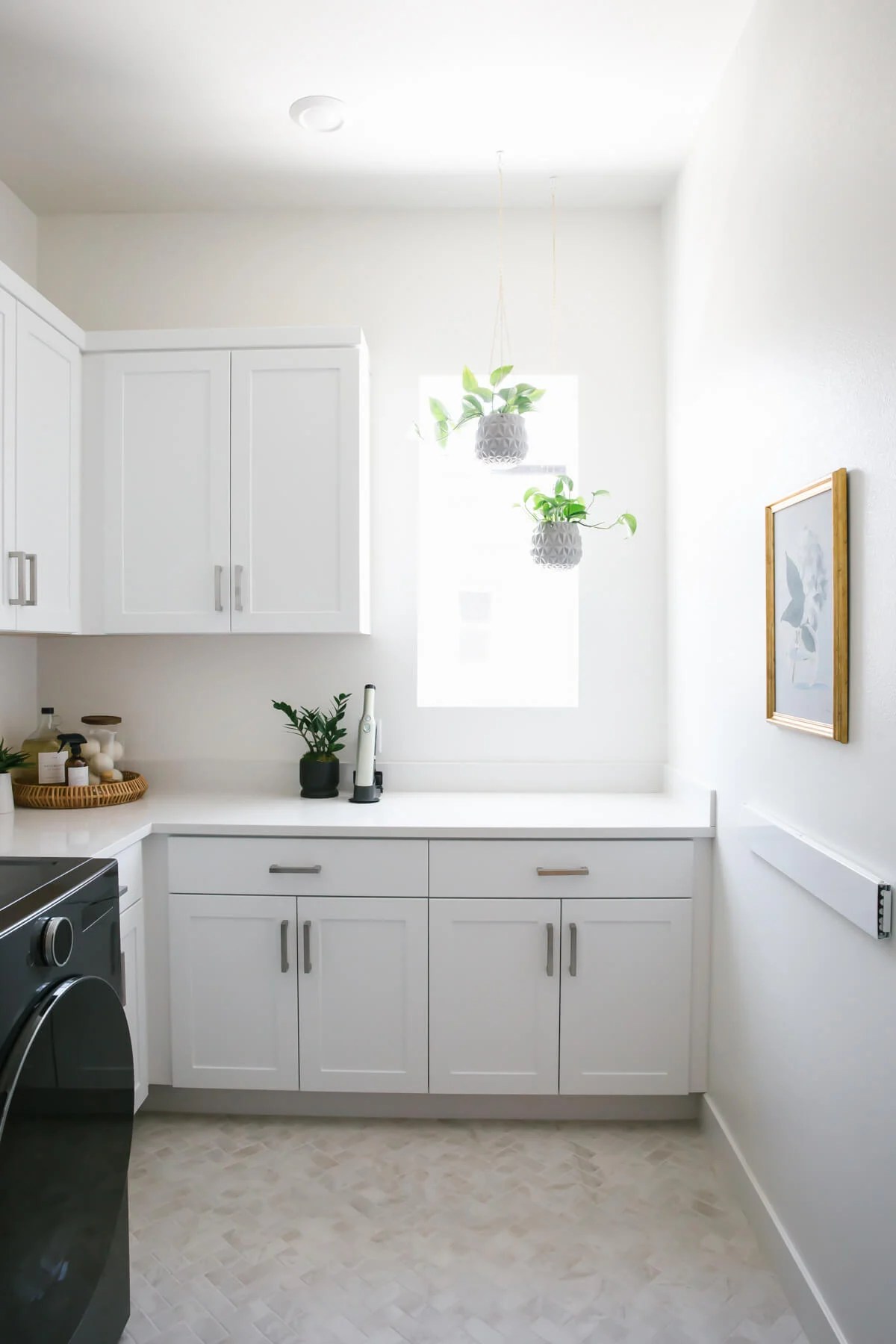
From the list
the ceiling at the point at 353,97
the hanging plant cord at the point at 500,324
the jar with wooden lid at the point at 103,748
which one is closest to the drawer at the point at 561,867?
the jar with wooden lid at the point at 103,748

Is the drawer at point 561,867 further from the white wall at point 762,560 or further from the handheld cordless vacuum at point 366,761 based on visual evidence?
the handheld cordless vacuum at point 366,761

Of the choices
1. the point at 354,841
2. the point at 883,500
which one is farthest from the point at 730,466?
the point at 354,841

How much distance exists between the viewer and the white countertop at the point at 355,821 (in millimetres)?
2207

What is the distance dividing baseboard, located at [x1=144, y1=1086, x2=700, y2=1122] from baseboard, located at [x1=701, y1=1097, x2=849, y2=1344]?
0.47ft

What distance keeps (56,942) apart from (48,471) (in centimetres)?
153

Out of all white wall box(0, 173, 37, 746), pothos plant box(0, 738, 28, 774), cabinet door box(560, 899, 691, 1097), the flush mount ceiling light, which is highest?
the flush mount ceiling light

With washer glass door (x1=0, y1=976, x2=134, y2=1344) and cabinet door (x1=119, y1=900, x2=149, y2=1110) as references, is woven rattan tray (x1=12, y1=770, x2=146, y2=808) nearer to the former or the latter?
cabinet door (x1=119, y1=900, x2=149, y2=1110)

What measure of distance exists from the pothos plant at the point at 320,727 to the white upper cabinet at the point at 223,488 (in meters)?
0.33

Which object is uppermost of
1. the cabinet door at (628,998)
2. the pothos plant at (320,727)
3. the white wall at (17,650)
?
the white wall at (17,650)

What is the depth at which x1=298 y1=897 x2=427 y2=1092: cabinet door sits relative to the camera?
2.27 metres

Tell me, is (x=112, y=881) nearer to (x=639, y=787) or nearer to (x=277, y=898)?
(x=277, y=898)

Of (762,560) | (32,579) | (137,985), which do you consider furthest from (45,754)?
(762,560)

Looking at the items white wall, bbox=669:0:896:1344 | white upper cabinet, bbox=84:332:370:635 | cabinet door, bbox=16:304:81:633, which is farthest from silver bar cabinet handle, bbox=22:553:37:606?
white wall, bbox=669:0:896:1344

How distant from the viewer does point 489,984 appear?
2270mm
